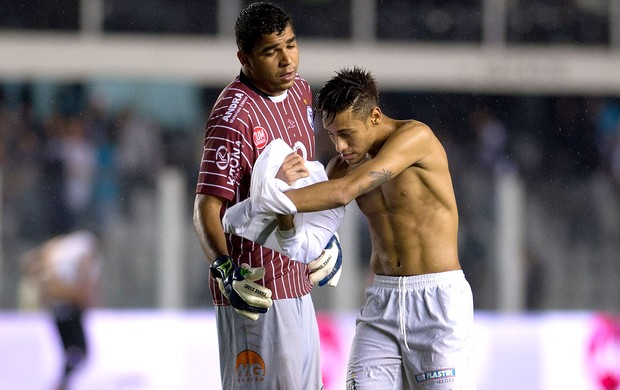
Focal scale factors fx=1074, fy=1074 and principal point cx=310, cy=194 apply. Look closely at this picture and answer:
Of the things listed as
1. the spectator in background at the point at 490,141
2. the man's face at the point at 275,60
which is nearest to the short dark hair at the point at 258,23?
the man's face at the point at 275,60

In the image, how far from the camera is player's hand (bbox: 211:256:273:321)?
128 inches

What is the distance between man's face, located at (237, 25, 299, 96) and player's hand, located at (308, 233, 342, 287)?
22.6 inches

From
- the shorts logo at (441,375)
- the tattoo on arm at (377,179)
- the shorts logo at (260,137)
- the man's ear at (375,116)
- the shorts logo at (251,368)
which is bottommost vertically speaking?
the shorts logo at (441,375)

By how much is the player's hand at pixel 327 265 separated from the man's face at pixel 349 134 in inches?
12.9

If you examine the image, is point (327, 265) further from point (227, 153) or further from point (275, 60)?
point (275, 60)

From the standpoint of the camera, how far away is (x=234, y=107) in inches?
135

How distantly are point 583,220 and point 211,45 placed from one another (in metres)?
3.45

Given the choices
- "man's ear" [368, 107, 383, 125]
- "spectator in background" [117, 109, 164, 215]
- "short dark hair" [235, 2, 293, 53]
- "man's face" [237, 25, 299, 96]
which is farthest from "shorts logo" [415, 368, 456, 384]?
"spectator in background" [117, 109, 164, 215]

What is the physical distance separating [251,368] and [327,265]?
438 millimetres

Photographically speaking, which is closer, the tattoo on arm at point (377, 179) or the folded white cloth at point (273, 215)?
the folded white cloth at point (273, 215)

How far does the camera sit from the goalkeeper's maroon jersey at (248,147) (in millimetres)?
3391

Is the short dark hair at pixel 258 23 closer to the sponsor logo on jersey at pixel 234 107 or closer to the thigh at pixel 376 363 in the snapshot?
the sponsor logo on jersey at pixel 234 107

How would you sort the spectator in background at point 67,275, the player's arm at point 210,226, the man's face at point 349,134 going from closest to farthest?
the player's arm at point 210,226
the man's face at point 349,134
the spectator in background at point 67,275

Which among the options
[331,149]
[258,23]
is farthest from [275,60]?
[331,149]
